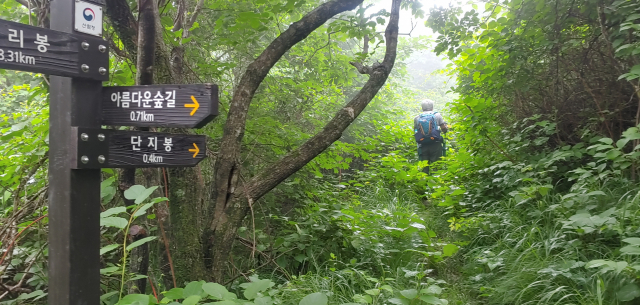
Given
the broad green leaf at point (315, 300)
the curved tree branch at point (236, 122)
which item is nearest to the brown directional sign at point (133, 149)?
the broad green leaf at point (315, 300)

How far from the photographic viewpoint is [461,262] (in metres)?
3.56

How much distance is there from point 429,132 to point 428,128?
77mm

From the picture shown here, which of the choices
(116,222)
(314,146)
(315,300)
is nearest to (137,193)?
(116,222)

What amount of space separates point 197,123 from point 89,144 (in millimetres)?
384

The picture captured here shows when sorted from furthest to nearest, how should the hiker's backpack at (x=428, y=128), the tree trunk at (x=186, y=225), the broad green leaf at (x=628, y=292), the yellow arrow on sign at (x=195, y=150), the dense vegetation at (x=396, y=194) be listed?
the hiker's backpack at (x=428, y=128) < the tree trunk at (x=186, y=225) < the dense vegetation at (x=396, y=194) < the broad green leaf at (x=628, y=292) < the yellow arrow on sign at (x=195, y=150)

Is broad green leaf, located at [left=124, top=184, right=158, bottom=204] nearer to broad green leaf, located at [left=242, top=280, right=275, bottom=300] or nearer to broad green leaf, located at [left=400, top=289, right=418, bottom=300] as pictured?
broad green leaf, located at [left=242, top=280, right=275, bottom=300]

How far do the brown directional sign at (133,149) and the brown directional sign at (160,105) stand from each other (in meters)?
0.06

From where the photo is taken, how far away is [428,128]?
6770 mm

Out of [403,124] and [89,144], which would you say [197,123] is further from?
[403,124]

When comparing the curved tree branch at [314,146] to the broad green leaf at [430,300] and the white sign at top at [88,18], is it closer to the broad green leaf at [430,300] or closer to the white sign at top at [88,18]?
the broad green leaf at [430,300]

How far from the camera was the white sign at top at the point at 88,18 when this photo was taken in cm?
143

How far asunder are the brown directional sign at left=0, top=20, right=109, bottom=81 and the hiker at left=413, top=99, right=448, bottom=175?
19.5ft

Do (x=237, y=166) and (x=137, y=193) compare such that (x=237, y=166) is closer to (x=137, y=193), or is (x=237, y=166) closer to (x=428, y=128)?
(x=137, y=193)

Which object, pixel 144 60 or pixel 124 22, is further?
pixel 124 22
